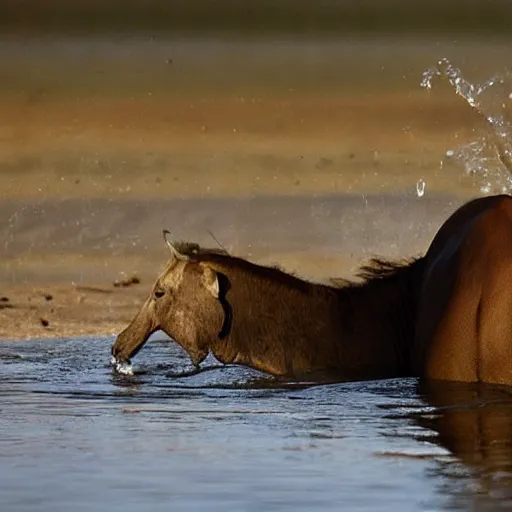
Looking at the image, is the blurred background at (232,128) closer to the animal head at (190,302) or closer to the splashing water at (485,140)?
the splashing water at (485,140)

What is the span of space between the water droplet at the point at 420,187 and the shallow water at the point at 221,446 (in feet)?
10.3

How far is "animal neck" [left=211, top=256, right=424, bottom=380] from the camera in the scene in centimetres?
847

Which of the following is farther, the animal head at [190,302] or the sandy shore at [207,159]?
the sandy shore at [207,159]

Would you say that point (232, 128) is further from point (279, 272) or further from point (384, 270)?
point (384, 270)

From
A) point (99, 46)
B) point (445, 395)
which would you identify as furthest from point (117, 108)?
point (445, 395)

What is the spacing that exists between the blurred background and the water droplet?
12 millimetres

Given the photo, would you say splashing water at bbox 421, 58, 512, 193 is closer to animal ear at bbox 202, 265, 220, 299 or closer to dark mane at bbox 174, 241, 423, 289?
dark mane at bbox 174, 241, 423, 289

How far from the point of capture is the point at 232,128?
12.4 metres

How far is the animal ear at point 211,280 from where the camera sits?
27.9 ft

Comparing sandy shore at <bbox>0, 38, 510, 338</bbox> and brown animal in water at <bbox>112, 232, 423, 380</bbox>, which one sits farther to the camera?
sandy shore at <bbox>0, 38, 510, 338</bbox>

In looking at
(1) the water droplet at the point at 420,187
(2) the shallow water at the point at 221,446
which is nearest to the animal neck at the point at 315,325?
(2) the shallow water at the point at 221,446

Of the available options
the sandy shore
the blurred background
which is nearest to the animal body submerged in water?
the sandy shore

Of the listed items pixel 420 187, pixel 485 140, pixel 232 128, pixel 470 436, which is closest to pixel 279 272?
pixel 470 436

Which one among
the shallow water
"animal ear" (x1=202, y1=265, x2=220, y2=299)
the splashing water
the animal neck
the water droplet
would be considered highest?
the splashing water
